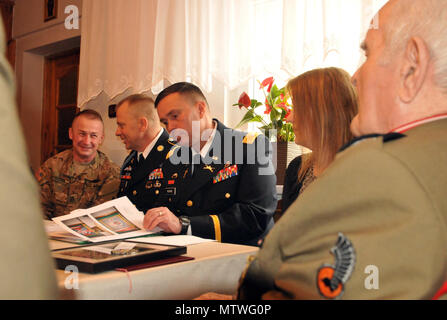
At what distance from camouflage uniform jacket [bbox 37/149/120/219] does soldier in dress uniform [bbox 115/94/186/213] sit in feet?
1.31

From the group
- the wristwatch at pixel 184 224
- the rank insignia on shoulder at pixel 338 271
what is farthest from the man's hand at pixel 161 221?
the rank insignia on shoulder at pixel 338 271

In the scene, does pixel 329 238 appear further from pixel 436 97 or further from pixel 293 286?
pixel 436 97

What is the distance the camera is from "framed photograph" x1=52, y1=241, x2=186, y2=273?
30.7 inches

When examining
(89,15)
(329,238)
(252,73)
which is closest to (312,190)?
(329,238)

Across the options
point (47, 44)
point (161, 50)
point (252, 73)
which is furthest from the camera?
point (47, 44)

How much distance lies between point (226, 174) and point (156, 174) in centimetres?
38

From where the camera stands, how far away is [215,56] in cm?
244

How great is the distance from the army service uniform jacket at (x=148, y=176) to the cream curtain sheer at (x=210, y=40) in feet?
1.84

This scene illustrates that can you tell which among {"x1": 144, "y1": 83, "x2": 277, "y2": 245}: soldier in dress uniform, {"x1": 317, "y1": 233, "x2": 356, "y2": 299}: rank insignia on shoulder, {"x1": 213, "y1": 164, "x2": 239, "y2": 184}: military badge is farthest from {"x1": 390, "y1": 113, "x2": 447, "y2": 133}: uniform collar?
{"x1": 213, "y1": 164, "x2": 239, "y2": 184}: military badge

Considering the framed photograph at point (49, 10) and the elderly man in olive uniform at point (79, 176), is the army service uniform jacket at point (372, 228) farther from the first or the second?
the framed photograph at point (49, 10)

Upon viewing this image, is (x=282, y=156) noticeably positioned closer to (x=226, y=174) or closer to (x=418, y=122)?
(x=226, y=174)

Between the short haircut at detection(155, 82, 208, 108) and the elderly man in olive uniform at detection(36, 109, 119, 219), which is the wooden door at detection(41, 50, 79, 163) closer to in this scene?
the elderly man in olive uniform at detection(36, 109, 119, 219)

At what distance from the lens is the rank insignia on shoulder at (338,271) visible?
1.74ft
